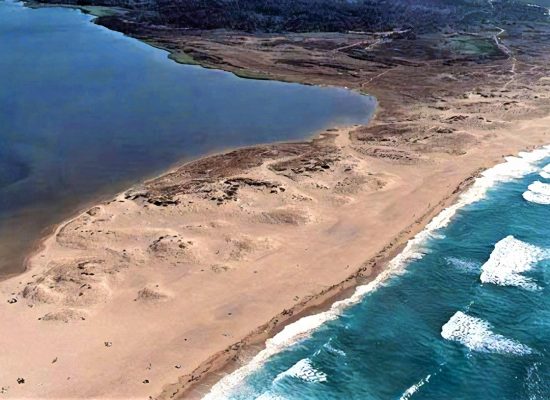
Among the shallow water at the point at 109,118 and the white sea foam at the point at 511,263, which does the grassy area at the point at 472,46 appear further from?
the white sea foam at the point at 511,263

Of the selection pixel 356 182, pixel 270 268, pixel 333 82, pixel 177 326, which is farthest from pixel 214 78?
pixel 177 326

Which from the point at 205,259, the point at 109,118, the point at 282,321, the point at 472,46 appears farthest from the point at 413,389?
the point at 472,46

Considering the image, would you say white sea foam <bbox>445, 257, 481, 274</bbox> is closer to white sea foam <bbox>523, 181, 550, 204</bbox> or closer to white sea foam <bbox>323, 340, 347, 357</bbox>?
white sea foam <bbox>323, 340, 347, 357</bbox>

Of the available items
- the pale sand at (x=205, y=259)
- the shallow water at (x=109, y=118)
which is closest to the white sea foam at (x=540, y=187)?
the pale sand at (x=205, y=259)

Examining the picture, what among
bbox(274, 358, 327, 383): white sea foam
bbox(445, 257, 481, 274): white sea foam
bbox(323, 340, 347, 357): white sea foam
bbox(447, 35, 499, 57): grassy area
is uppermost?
bbox(447, 35, 499, 57): grassy area

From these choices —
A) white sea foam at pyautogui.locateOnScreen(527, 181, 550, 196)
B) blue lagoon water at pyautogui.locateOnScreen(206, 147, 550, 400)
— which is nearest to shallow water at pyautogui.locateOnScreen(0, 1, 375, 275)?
blue lagoon water at pyautogui.locateOnScreen(206, 147, 550, 400)
